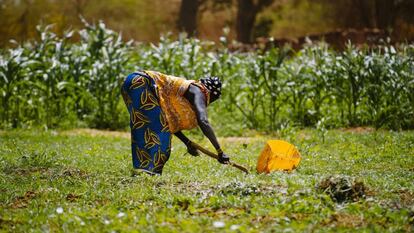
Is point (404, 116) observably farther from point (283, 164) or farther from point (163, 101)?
point (163, 101)

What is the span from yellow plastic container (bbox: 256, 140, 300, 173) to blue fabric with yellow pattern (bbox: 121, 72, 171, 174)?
3.27 feet

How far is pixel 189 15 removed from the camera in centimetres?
2645

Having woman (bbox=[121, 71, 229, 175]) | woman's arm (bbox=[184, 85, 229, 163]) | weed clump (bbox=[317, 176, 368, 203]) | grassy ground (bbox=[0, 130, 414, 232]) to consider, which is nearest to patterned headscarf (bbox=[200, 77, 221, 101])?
woman (bbox=[121, 71, 229, 175])

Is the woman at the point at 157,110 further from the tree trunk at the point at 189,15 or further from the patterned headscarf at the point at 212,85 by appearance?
the tree trunk at the point at 189,15

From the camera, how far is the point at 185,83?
A: 23.2 ft

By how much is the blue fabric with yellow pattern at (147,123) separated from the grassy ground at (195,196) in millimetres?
248

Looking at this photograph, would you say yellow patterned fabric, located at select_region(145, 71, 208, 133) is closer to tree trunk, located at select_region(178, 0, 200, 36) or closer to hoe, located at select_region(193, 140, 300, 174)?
hoe, located at select_region(193, 140, 300, 174)

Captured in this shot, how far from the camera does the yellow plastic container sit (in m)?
7.37

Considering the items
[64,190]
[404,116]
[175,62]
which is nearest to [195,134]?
[175,62]

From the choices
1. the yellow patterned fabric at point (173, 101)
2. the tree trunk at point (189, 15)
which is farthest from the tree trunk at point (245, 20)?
the yellow patterned fabric at point (173, 101)

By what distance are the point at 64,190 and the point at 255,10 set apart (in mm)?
20970

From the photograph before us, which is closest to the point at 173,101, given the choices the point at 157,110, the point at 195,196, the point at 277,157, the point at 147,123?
the point at 157,110

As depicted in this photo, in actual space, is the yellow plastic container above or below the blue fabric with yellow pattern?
below

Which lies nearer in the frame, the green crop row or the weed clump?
the weed clump
